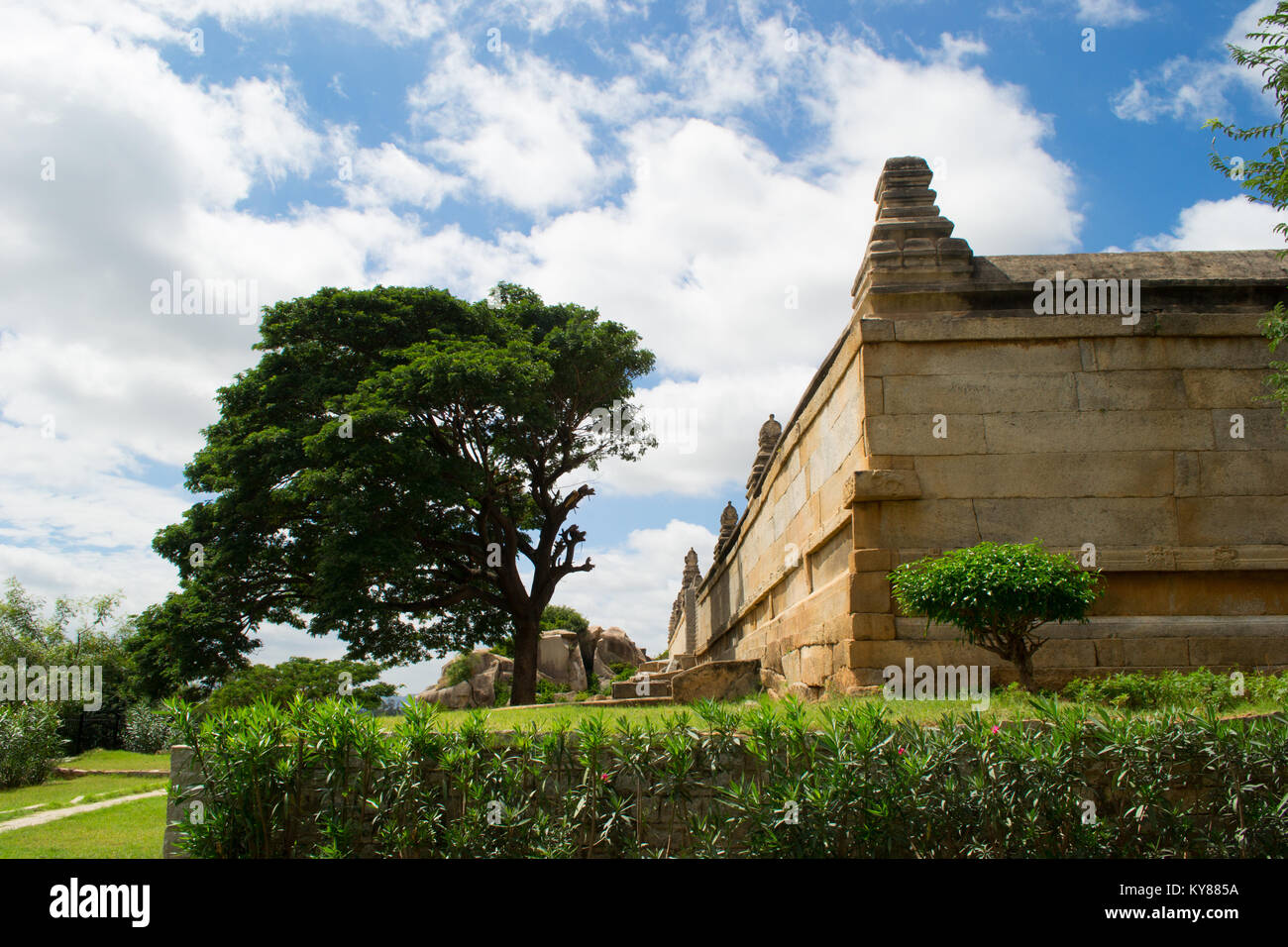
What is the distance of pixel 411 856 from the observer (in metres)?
5.14

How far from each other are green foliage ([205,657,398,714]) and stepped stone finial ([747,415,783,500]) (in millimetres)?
7870

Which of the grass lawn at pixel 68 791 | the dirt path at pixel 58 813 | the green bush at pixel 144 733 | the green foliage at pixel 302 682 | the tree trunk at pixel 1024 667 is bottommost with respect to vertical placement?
the green bush at pixel 144 733

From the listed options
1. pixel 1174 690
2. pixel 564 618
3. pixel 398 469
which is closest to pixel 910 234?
pixel 1174 690

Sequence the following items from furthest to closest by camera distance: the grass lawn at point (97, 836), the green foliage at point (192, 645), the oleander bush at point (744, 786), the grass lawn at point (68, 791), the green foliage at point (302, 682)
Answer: the green foliage at point (192, 645) < the green foliage at point (302, 682) < the grass lawn at point (68, 791) < the grass lawn at point (97, 836) < the oleander bush at point (744, 786)

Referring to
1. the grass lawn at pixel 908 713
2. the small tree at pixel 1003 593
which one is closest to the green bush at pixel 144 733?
the grass lawn at pixel 908 713

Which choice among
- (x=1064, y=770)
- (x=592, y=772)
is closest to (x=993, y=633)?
(x=1064, y=770)

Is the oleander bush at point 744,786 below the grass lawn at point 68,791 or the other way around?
the other way around

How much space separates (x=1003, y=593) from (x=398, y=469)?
12.3 meters

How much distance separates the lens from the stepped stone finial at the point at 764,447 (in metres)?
15.4

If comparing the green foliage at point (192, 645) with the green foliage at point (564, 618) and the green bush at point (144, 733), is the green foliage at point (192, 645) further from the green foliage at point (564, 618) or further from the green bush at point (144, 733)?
the green foliage at point (564, 618)

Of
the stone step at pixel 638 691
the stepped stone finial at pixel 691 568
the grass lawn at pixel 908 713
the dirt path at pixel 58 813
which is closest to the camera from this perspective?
the grass lawn at pixel 908 713

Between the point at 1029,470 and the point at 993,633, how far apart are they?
2.22m

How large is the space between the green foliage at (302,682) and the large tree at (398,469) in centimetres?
62

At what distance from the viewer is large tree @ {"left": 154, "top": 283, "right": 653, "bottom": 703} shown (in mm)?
16125
